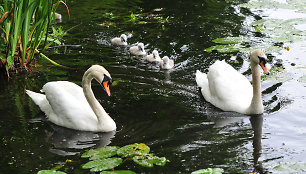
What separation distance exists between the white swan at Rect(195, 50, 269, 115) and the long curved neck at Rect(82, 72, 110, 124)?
87.2 inches

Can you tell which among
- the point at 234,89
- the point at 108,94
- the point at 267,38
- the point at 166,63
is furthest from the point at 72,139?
the point at 267,38

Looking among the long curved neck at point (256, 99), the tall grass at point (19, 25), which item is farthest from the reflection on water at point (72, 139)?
the long curved neck at point (256, 99)

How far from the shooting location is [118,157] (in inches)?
264

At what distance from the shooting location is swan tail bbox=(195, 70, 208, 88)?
9602 millimetres

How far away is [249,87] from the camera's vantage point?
9195mm

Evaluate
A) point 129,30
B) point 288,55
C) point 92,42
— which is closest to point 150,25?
point 129,30

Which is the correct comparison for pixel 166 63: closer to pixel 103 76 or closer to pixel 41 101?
pixel 41 101

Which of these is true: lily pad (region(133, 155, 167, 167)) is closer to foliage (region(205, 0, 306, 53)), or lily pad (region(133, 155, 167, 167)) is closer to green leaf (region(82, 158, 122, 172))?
green leaf (region(82, 158, 122, 172))

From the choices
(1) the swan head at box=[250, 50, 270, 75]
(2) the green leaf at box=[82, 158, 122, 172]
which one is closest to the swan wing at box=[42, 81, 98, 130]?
(2) the green leaf at box=[82, 158, 122, 172]

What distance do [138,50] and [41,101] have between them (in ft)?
12.4

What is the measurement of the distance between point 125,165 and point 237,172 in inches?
56.6

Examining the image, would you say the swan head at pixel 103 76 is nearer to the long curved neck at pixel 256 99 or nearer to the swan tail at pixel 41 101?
the swan tail at pixel 41 101

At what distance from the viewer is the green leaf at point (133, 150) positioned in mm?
6680

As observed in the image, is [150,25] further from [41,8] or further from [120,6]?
[41,8]
